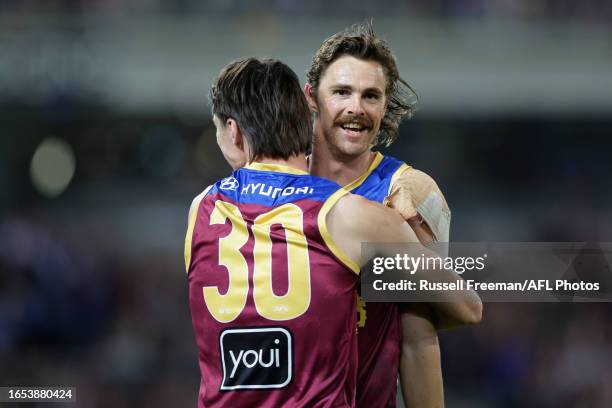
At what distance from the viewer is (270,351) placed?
10.00 feet

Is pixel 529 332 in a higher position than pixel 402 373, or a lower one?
higher

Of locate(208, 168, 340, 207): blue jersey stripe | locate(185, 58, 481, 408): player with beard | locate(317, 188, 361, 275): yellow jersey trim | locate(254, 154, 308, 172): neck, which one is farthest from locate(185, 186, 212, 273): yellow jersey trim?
locate(317, 188, 361, 275): yellow jersey trim

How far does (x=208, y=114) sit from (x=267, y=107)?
931cm

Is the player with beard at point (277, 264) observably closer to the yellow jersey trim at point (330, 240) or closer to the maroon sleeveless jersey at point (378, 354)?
the yellow jersey trim at point (330, 240)

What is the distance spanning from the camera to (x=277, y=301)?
3.05 m

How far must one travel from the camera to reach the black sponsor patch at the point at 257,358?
9.95ft

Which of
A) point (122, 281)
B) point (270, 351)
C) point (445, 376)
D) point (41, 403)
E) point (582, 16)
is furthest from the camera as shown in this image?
point (582, 16)

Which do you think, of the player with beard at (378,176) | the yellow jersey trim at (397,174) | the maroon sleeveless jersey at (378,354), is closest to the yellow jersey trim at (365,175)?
the player with beard at (378,176)

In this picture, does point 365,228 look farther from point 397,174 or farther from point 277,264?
point 397,174

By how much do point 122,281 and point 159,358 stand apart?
1.26 m

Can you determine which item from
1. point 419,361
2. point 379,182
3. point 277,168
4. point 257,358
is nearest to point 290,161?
point 277,168

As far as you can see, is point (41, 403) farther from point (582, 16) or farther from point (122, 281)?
point (582, 16)

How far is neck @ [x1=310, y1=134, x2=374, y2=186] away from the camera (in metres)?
Answer: 4.00

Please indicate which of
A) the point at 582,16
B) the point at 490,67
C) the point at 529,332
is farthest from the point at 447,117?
the point at 529,332
